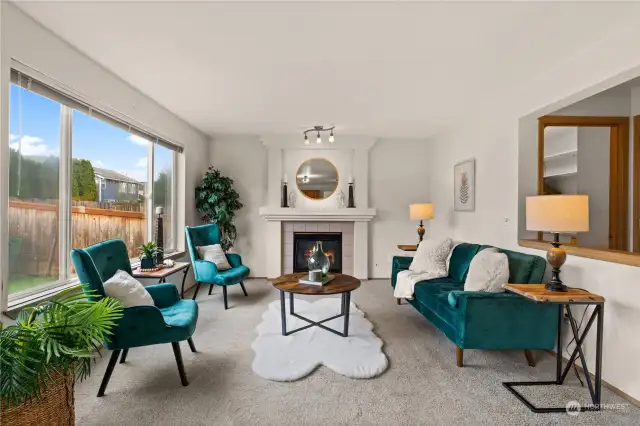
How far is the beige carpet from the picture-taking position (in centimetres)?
198

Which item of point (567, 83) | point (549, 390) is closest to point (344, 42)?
point (567, 83)

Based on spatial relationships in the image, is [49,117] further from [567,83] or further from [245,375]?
[567,83]

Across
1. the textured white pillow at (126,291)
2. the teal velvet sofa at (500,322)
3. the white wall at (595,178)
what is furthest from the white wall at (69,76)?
the white wall at (595,178)

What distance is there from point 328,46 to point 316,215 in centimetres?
334

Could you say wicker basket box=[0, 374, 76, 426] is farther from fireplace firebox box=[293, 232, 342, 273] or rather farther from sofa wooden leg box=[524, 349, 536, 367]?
fireplace firebox box=[293, 232, 342, 273]

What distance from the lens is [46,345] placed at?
5.04 feet

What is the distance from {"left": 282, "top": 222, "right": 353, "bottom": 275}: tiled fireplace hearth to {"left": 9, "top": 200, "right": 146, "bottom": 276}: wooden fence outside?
2818 mm

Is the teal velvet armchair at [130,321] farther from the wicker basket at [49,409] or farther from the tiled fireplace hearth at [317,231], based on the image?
the tiled fireplace hearth at [317,231]

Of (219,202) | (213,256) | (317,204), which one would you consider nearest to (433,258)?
(317,204)

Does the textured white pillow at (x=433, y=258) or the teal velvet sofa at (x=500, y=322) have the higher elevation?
the textured white pillow at (x=433, y=258)

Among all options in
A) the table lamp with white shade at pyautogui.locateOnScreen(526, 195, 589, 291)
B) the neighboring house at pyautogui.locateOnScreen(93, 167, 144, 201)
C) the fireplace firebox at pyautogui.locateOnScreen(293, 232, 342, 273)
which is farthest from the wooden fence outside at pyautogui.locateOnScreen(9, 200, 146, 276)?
the table lamp with white shade at pyautogui.locateOnScreen(526, 195, 589, 291)

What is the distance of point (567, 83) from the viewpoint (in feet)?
9.05

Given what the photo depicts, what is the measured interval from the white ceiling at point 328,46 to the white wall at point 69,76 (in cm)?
9

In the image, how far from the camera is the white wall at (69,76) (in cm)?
206
